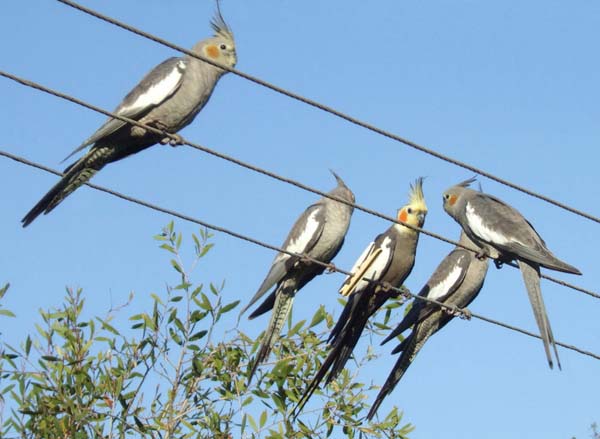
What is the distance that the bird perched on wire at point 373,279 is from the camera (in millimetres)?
7930

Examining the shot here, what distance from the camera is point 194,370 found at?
7.41m

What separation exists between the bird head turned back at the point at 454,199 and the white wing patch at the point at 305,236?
3.71 ft

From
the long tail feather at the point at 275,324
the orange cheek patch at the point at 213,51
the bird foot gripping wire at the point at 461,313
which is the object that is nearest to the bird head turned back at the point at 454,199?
the bird foot gripping wire at the point at 461,313

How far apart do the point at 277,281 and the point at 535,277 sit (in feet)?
6.72

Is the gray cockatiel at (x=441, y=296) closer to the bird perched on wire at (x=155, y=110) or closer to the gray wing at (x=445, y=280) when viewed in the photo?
the gray wing at (x=445, y=280)

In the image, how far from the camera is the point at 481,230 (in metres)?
8.32

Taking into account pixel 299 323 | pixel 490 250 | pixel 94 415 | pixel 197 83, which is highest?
pixel 490 250

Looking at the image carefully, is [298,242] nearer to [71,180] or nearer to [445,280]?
[445,280]

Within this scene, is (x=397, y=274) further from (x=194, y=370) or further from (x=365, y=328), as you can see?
(x=194, y=370)

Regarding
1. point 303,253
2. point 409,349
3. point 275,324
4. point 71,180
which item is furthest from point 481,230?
point 71,180

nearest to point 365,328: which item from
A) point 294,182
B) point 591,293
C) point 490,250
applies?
point 490,250

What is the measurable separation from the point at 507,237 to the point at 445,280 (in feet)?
4.05

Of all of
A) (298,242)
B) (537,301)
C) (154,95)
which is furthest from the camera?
(298,242)

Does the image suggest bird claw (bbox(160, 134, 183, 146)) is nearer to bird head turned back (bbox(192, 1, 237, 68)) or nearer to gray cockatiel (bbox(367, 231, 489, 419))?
bird head turned back (bbox(192, 1, 237, 68))
